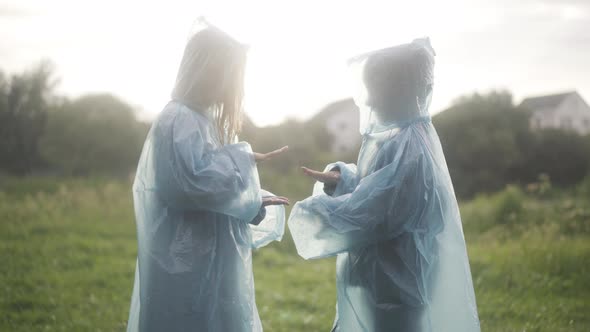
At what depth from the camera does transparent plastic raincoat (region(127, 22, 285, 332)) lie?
227 centimetres

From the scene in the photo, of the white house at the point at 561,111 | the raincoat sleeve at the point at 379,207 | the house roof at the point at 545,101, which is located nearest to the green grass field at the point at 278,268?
the raincoat sleeve at the point at 379,207

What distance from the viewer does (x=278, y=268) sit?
6957mm

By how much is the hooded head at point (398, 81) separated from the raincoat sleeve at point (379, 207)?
0.90ft

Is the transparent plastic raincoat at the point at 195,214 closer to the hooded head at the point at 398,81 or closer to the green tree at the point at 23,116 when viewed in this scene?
the hooded head at the point at 398,81

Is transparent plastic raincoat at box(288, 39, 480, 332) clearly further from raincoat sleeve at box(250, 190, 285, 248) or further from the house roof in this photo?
the house roof

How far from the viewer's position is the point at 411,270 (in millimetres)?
2352

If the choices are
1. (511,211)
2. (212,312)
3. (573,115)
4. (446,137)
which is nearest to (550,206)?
(511,211)

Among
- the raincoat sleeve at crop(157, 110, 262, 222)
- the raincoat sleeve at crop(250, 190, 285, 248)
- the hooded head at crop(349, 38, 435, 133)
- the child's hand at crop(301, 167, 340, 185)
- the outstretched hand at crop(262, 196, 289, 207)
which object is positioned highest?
the hooded head at crop(349, 38, 435, 133)

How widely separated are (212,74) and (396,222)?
1131 mm

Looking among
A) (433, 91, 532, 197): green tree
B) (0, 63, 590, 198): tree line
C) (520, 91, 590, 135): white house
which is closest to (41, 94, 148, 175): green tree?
(0, 63, 590, 198): tree line

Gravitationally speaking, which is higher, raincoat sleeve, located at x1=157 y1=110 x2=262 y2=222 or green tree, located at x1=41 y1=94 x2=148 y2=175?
green tree, located at x1=41 y1=94 x2=148 y2=175

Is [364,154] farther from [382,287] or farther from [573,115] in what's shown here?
[573,115]

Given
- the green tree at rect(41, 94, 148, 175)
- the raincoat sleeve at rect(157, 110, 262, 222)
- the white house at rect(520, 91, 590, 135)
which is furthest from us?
the green tree at rect(41, 94, 148, 175)

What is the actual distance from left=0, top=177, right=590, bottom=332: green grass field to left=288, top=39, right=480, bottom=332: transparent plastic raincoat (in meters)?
2.11
